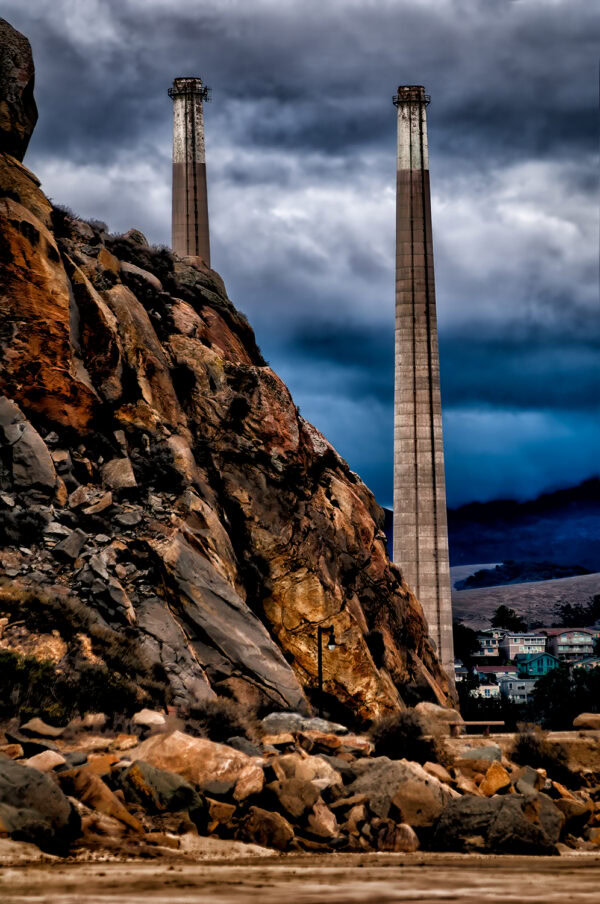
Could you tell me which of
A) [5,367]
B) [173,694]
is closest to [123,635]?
[173,694]

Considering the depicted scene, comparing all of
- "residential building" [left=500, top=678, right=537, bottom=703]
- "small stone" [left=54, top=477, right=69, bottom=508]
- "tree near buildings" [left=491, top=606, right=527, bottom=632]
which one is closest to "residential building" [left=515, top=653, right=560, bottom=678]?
"residential building" [left=500, top=678, right=537, bottom=703]

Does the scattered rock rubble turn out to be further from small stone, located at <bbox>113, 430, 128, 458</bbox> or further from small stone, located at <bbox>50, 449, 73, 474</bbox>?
small stone, located at <bbox>113, 430, 128, 458</bbox>

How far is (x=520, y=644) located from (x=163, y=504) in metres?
152

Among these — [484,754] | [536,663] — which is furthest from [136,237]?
[536,663]

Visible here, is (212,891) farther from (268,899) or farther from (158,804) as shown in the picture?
(158,804)

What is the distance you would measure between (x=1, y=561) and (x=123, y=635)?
11.8 feet

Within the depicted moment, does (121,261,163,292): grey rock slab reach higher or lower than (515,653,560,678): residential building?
higher

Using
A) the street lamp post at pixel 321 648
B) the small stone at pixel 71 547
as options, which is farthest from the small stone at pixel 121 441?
the street lamp post at pixel 321 648

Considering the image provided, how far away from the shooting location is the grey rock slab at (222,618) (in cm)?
2920

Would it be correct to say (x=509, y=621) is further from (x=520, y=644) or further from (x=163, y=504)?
(x=163, y=504)

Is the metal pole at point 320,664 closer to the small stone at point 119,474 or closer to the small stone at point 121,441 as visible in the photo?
the small stone at point 119,474

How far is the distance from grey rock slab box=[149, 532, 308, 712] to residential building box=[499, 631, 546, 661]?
481 feet

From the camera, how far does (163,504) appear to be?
31578mm

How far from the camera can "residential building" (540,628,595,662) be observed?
563 feet
